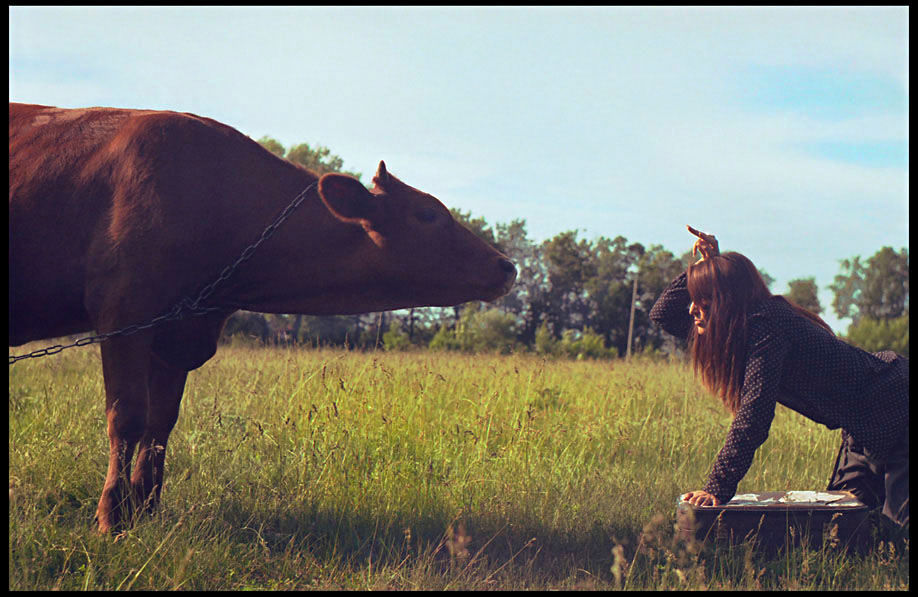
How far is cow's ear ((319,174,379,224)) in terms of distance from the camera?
3.85 meters

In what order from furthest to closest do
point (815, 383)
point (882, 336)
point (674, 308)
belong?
point (882, 336) → point (674, 308) → point (815, 383)

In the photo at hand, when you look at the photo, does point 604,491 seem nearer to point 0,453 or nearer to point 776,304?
point 776,304

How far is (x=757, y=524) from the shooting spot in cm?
370

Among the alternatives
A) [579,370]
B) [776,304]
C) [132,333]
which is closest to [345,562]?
[132,333]

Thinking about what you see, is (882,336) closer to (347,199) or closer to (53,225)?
(347,199)

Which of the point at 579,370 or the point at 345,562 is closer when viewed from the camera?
the point at 345,562

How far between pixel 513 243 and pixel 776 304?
33.3m

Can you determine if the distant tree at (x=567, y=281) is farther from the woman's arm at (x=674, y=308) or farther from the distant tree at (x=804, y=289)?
the woman's arm at (x=674, y=308)

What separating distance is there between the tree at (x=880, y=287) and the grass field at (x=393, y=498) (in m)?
55.7

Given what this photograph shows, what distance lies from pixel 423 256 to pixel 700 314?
1.43m

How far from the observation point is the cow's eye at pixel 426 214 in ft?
13.4

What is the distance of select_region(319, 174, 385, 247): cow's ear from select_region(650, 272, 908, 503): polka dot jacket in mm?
1905

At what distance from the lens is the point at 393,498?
14.3 ft

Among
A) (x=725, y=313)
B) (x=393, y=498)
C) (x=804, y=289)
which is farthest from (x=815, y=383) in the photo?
(x=804, y=289)
